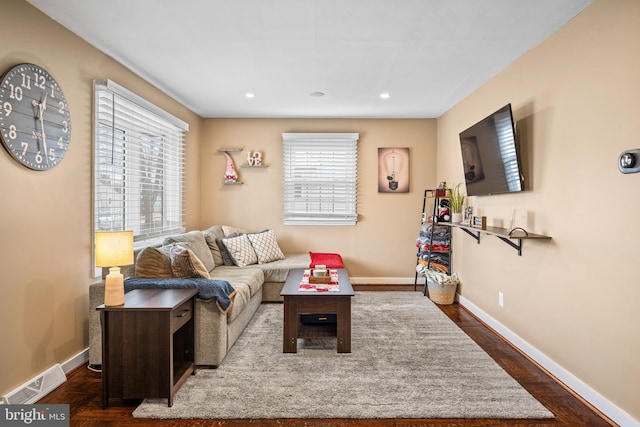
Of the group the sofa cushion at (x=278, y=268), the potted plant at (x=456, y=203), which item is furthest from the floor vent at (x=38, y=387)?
the potted plant at (x=456, y=203)

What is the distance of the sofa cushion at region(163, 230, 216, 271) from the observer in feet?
11.9

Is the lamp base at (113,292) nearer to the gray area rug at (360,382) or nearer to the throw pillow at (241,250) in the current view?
the gray area rug at (360,382)

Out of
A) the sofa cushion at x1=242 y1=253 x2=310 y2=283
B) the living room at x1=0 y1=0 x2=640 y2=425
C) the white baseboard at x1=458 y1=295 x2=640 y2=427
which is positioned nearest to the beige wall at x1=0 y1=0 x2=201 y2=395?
the living room at x1=0 y1=0 x2=640 y2=425

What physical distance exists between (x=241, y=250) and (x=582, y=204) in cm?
344

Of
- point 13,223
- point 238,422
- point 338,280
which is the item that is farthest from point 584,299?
point 13,223

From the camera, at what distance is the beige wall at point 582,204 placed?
1.99 meters

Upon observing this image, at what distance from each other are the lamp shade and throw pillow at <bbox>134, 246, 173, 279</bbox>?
526mm

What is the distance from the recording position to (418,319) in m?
3.74

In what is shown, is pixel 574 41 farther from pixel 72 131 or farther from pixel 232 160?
pixel 232 160

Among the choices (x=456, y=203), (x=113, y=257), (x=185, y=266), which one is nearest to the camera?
(x=113, y=257)

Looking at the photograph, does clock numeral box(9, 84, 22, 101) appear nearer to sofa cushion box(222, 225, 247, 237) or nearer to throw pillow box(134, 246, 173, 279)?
throw pillow box(134, 246, 173, 279)

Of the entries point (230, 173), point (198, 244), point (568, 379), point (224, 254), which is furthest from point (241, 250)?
point (568, 379)

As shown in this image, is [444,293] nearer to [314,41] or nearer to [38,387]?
[314,41]

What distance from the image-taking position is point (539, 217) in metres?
2.81
